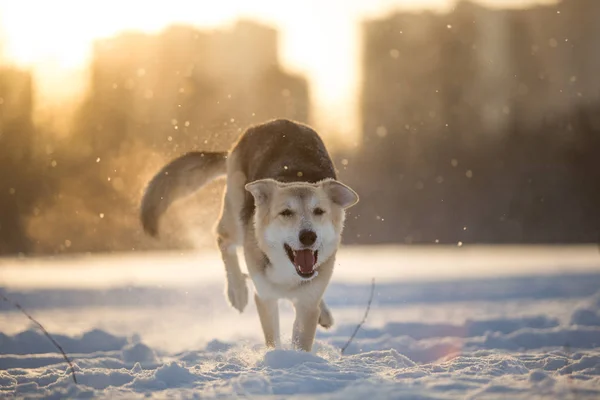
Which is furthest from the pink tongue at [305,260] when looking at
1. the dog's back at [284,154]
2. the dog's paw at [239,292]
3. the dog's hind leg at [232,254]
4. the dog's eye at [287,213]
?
the dog's paw at [239,292]

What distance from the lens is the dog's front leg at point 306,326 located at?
21.2 ft

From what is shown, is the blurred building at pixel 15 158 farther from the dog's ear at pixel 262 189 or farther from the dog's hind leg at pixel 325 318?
the dog's ear at pixel 262 189

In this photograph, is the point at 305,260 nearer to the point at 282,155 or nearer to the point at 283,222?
the point at 283,222

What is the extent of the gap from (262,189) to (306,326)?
1198 mm

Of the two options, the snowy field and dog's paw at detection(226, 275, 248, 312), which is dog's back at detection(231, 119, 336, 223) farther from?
the snowy field

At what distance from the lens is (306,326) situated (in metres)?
6.47

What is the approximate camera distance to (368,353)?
656cm

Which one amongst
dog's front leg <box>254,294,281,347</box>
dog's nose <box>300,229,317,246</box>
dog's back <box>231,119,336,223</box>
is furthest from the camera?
dog's back <box>231,119,336,223</box>

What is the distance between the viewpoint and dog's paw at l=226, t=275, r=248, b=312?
7.55m

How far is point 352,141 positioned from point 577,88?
1126cm

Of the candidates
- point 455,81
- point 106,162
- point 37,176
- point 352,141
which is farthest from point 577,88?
point 37,176

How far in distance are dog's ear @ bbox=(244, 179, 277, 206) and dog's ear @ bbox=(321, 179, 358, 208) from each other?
0.43 m

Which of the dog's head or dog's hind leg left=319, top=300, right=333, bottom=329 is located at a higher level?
the dog's head

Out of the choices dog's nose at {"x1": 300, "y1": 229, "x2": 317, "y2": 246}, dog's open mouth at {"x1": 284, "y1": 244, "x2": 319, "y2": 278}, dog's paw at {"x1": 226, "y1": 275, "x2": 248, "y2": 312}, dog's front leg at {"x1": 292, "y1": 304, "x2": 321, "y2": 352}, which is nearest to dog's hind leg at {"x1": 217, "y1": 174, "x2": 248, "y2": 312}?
dog's paw at {"x1": 226, "y1": 275, "x2": 248, "y2": 312}
